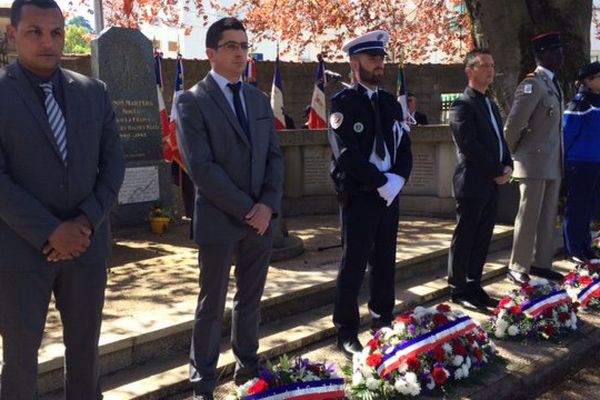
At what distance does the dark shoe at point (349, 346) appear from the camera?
15.2 ft

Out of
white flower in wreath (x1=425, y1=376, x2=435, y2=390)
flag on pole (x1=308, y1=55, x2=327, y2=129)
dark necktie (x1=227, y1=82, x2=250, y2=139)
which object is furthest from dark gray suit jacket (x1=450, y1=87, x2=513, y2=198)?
flag on pole (x1=308, y1=55, x2=327, y2=129)

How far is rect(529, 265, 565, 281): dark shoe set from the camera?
21.9 feet

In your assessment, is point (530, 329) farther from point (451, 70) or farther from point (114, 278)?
point (451, 70)

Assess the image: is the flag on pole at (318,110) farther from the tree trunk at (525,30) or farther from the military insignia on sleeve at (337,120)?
the military insignia on sleeve at (337,120)

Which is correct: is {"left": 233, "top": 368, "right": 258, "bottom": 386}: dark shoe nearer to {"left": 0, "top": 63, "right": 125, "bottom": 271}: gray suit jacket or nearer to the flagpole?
{"left": 0, "top": 63, "right": 125, "bottom": 271}: gray suit jacket

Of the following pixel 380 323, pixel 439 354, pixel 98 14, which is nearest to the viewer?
pixel 439 354

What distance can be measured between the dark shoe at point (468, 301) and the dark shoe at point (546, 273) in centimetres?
117

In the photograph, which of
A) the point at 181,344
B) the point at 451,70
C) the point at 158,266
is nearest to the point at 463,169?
the point at 181,344

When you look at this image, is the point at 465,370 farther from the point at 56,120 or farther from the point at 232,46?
the point at 56,120

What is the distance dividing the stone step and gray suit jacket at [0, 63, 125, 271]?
1210 mm

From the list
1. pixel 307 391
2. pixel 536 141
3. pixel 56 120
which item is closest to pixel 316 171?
pixel 536 141

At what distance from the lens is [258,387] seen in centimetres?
352

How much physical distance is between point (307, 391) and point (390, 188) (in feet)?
4.81

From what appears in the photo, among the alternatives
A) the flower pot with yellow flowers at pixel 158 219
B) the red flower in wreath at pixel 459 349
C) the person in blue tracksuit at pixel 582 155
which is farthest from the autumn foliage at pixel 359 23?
the red flower in wreath at pixel 459 349
